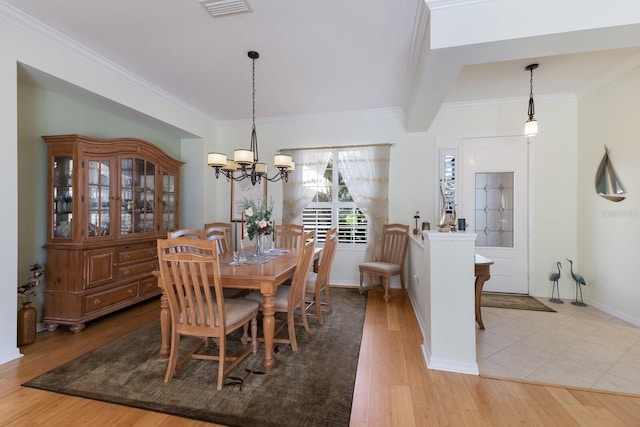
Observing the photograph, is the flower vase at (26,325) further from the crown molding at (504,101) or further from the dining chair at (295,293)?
the crown molding at (504,101)

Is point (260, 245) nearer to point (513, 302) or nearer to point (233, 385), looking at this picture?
point (233, 385)

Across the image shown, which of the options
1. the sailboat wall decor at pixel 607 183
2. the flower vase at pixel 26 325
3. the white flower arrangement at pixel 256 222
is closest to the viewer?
the flower vase at pixel 26 325

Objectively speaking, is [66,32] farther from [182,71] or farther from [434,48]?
[434,48]

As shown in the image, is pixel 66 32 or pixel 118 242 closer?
pixel 66 32

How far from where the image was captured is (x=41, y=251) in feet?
9.53

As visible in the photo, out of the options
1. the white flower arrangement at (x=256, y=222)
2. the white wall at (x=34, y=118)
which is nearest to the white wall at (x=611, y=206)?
the white flower arrangement at (x=256, y=222)

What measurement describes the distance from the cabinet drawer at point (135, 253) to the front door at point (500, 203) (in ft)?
14.4

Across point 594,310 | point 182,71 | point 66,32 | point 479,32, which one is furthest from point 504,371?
point 66,32

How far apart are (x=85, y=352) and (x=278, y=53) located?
325 centimetres

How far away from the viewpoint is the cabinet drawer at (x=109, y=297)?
9.44 ft

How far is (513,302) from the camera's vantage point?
3668 millimetres

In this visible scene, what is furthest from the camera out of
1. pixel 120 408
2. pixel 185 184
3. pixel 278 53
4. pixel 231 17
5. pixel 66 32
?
pixel 185 184

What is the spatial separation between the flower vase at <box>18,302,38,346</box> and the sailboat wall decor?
6103 mm

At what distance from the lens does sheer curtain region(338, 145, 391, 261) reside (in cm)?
436
